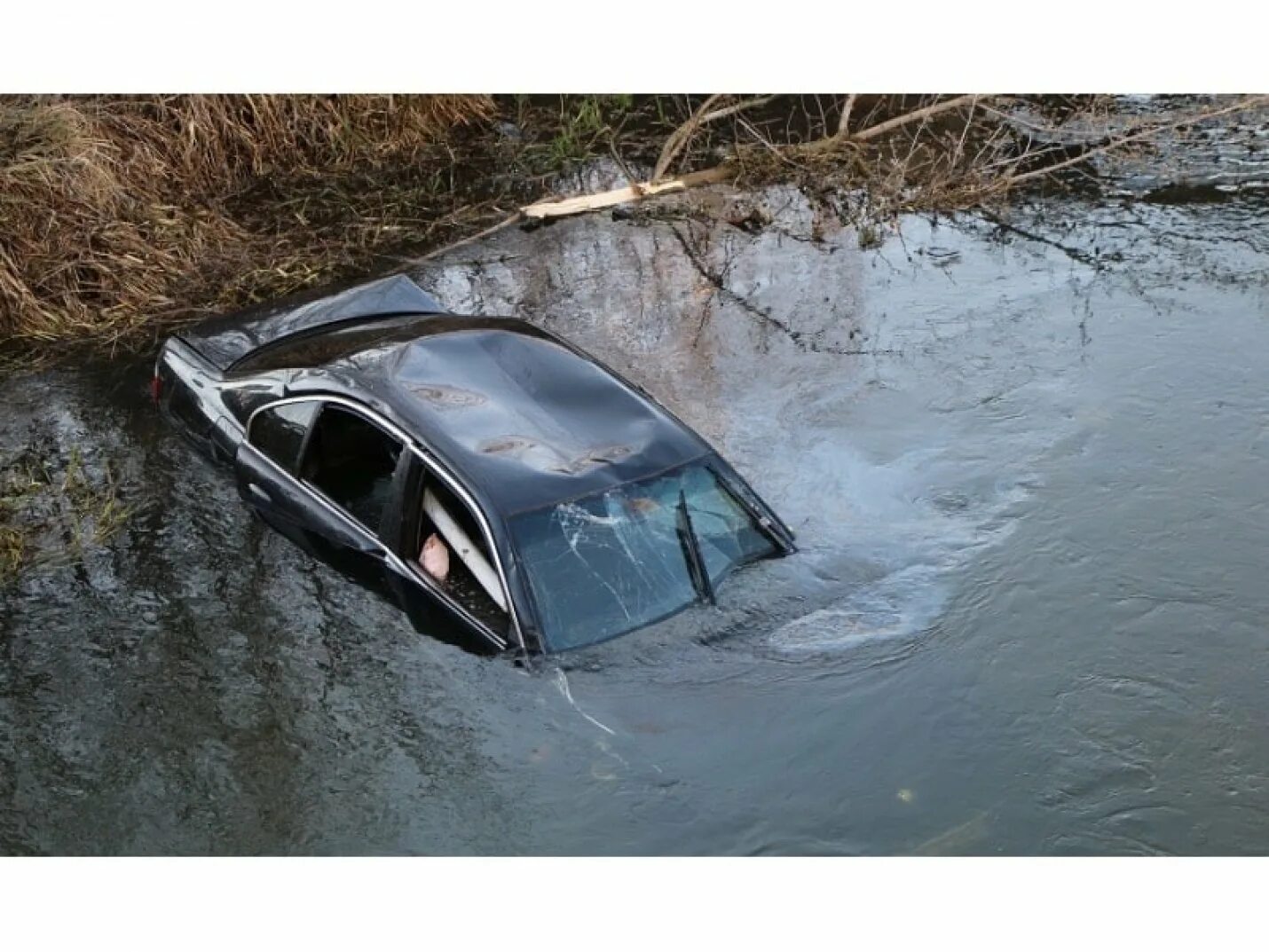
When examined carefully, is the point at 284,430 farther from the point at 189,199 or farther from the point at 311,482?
the point at 189,199

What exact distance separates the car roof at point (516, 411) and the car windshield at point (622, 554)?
0.26ft

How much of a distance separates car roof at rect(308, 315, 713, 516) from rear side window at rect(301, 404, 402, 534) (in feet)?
0.58

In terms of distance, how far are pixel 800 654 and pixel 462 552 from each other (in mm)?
1467

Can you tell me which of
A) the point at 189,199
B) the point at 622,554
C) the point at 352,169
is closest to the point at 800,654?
the point at 622,554

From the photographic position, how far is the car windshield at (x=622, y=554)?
580cm

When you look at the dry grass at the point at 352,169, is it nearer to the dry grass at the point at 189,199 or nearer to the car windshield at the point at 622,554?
the dry grass at the point at 189,199

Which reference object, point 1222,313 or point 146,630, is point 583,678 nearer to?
point 146,630

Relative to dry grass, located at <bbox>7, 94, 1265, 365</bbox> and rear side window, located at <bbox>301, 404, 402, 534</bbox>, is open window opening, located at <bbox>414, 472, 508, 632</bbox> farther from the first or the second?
dry grass, located at <bbox>7, 94, 1265, 365</bbox>

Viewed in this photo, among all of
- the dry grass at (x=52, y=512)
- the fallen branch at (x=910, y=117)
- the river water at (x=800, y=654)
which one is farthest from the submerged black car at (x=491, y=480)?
the fallen branch at (x=910, y=117)

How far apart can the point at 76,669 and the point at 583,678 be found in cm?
229

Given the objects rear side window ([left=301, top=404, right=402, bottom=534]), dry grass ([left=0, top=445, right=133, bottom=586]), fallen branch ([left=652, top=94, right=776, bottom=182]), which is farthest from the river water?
fallen branch ([left=652, top=94, right=776, bottom=182])

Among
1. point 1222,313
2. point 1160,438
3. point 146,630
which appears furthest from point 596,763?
point 1222,313

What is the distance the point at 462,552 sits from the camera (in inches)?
235

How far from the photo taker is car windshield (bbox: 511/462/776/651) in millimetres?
5797
